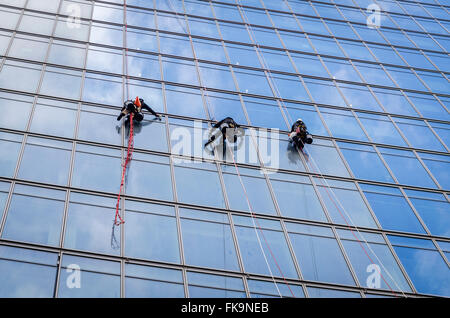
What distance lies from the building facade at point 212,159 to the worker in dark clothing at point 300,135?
0.34m

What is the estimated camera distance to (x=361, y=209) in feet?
57.4

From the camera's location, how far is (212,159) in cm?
1786

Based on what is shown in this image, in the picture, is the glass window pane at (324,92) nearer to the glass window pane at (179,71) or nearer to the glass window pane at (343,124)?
the glass window pane at (343,124)

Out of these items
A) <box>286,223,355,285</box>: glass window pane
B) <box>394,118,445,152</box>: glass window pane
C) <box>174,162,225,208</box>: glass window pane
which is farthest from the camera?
<box>394,118,445,152</box>: glass window pane

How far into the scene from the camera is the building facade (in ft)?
45.9

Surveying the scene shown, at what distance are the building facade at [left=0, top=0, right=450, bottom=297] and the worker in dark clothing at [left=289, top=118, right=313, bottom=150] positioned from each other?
0.34 m

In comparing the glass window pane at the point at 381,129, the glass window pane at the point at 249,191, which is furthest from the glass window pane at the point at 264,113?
the glass window pane at the point at 381,129

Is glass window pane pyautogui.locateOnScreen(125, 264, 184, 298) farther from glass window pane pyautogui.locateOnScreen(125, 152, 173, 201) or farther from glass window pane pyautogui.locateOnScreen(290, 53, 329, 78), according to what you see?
glass window pane pyautogui.locateOnScreen(290, 53, 329, 78)

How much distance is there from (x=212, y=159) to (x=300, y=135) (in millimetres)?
3257
